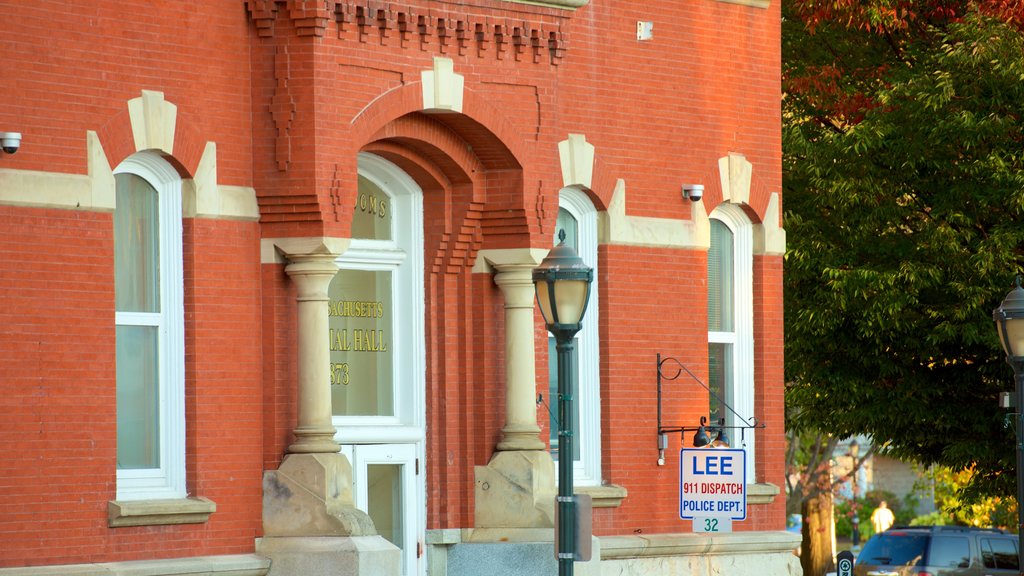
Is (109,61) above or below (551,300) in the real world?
above

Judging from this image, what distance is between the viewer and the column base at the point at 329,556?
16391 mm

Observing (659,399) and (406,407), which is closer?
(406,407)

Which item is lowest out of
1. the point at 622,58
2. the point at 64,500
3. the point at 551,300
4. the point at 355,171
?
the point at 64,500

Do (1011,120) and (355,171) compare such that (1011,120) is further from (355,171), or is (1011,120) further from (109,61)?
(109,61)

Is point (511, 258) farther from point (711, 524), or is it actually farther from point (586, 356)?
point (711, 524)

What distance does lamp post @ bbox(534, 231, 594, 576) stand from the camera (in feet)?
49.5

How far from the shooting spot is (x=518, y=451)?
18562 millimetres

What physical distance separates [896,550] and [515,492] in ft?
41.6

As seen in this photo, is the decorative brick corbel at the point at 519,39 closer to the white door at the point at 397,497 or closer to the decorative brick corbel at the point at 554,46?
the decorative brick corbel at the point at 554,46

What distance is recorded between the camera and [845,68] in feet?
97.9

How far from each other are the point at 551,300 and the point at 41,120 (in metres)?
4.12

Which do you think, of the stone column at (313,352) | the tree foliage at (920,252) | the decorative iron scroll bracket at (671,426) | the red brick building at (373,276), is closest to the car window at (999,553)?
the tree foliage at (920,252)

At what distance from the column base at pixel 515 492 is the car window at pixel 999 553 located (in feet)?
43.7

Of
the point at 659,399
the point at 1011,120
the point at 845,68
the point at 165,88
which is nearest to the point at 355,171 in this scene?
the point at 165,88
